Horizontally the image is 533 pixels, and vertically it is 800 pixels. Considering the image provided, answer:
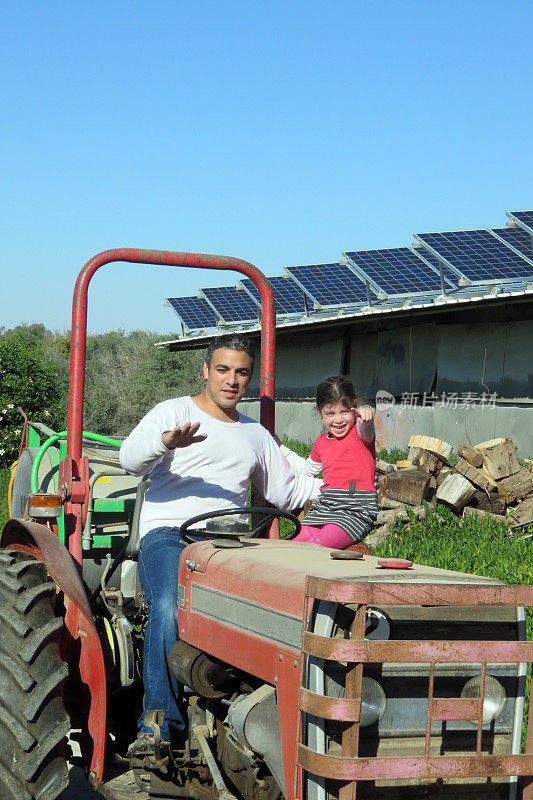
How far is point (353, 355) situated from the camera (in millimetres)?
18141

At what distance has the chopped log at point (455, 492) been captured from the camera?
9.57m

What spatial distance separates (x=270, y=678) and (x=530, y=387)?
1121 centimetres

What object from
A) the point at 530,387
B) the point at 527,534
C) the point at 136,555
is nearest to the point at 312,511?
the point at 136,555

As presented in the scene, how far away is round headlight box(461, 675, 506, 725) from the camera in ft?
8.16

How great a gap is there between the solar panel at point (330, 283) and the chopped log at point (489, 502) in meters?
7.37

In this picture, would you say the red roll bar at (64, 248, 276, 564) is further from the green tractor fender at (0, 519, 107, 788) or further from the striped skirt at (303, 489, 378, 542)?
the striped skirt at (303, 489, 378, 542)

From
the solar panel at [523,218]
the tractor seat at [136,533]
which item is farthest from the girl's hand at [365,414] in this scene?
the solar panel at [523,218]

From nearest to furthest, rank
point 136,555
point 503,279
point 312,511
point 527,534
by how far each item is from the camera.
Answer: point 136,555 < point 312,511 < point 527,534 < point 503,279

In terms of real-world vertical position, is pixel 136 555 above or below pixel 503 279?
below

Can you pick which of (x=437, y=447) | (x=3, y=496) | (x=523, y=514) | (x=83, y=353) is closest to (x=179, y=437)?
(x=83, y=353)

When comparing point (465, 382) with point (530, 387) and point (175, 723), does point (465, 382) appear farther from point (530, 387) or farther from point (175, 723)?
point (175, 723)

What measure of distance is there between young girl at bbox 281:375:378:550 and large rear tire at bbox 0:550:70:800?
1454 millimetres

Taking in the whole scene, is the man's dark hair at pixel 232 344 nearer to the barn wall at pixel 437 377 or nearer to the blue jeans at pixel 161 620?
the blue jeans at pixel 161 620

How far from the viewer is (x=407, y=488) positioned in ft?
32.1
